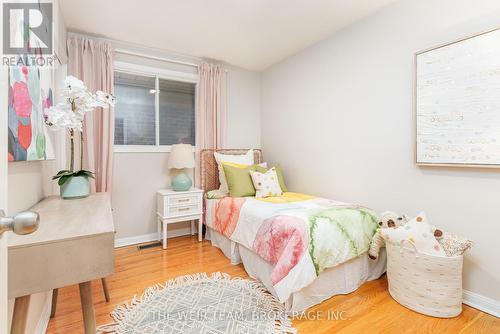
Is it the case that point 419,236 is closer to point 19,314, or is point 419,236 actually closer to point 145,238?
point 19,314

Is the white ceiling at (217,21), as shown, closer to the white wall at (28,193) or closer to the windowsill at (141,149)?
the windowsill at (141,149)

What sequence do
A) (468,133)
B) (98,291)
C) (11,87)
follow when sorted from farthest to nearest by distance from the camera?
(98,291), (468,133), (11,87)

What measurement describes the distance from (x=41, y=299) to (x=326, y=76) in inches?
126

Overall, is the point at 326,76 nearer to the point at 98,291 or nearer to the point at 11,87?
the point at 11,87

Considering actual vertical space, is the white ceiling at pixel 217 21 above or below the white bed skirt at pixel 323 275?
above

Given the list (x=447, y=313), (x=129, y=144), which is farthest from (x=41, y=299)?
(x=447, y=313)

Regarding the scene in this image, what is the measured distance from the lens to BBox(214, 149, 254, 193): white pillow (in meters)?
3.20

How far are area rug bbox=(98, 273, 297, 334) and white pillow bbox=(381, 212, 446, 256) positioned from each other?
39.2 inches

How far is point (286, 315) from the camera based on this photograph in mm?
1694

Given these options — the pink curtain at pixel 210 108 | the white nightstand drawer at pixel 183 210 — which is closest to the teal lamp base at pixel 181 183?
the white nightstand drawer at pixel 183 210

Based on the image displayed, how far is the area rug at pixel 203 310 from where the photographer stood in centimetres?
157

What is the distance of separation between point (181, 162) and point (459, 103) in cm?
269

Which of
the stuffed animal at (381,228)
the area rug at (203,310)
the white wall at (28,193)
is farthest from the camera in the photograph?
the stuffed animal at (381,228)

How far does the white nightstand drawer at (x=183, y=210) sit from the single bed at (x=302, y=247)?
0.64 m
